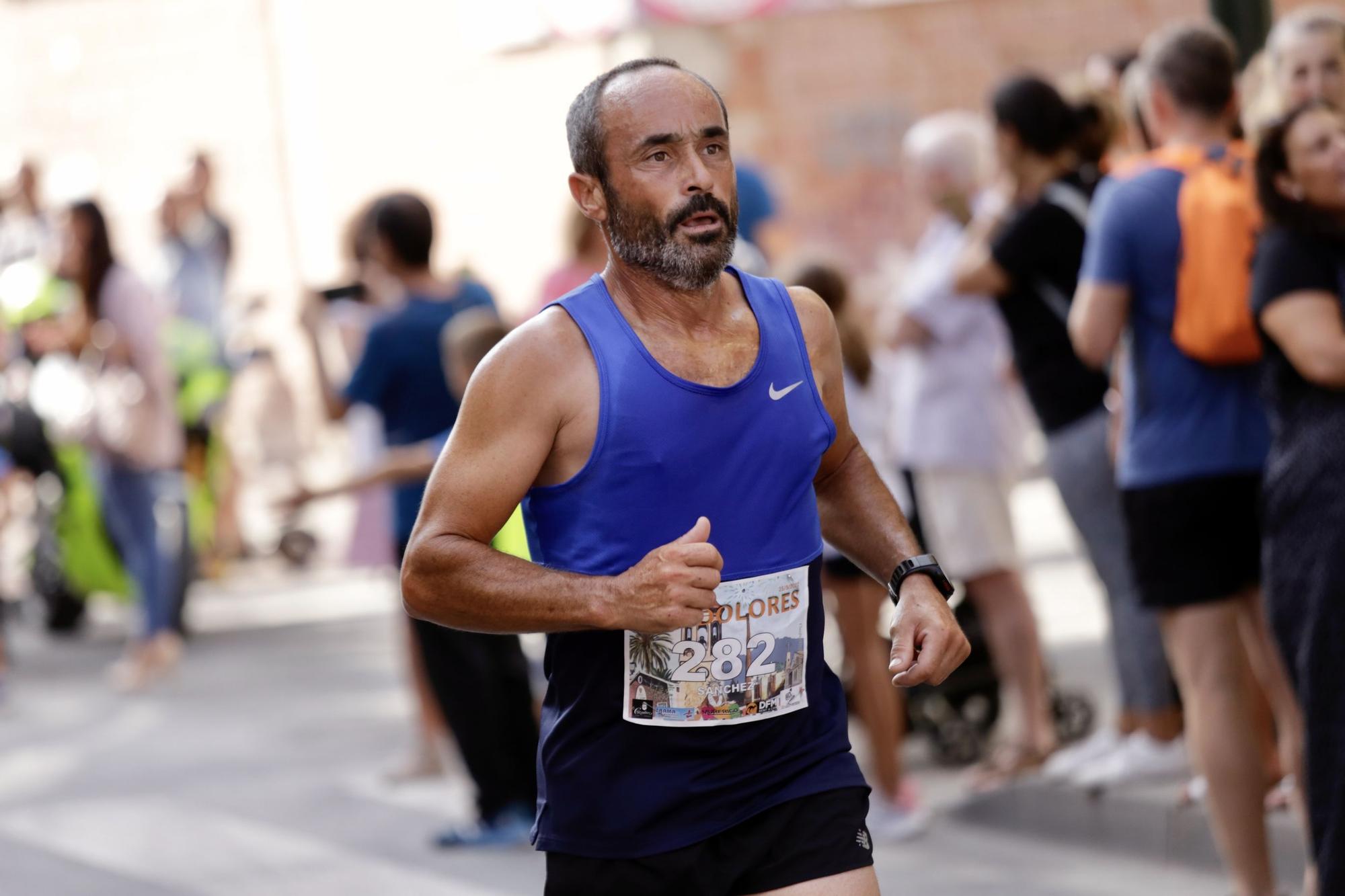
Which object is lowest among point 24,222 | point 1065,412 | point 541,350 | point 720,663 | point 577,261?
point 720,663

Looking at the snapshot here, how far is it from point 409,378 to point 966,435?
1831mm

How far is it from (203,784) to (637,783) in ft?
17.1

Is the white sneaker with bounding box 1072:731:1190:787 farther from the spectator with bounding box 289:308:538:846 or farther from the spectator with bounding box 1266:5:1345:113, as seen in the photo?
the spectator with bounding box 1266:5:1345:113

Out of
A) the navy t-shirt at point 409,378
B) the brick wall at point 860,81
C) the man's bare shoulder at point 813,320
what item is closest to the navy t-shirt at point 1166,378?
the man's bare shoulder at point 813,320

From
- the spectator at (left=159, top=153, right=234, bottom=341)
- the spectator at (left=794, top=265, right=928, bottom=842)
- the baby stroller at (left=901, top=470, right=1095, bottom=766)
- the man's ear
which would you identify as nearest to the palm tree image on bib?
the man's ear

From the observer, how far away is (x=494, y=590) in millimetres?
2969

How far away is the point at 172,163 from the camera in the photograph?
19641 millimetres

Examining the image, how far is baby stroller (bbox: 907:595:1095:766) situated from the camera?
22.4 ft

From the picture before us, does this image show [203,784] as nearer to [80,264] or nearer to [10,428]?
[80,264]

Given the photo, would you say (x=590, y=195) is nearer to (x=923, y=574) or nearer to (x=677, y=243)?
(x=677, y=243)

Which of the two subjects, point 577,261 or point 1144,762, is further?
point 577,261

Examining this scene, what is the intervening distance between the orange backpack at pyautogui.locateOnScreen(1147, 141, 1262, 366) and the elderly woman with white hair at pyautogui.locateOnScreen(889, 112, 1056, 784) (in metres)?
1.67

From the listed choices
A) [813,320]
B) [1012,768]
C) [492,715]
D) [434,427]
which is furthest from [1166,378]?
[434,427]

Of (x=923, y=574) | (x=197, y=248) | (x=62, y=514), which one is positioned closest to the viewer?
(x=923, y=574)
